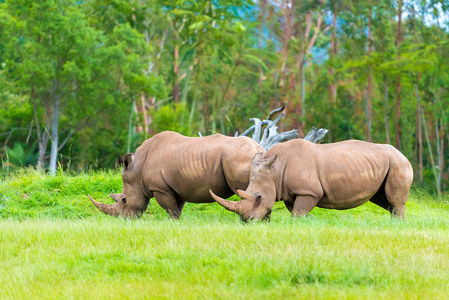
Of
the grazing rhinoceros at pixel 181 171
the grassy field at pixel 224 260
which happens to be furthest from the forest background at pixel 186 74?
the grassy field at pixel 224 260

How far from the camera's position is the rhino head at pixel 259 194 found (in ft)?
27.6

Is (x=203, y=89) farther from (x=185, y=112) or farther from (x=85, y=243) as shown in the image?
(x=85, y=243)

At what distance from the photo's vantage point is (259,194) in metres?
8.44

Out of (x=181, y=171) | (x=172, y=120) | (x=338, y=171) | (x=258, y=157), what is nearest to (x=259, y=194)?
(x=258, y=157)

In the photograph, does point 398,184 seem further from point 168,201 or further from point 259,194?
point 168,201

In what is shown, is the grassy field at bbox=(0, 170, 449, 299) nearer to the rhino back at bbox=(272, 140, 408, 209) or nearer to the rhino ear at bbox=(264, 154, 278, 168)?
the rhino back at bbox=(272, 140, 408, 209)

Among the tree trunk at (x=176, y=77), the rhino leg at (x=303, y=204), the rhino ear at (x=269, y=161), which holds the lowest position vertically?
the rhino leg at (x=303, y=204)

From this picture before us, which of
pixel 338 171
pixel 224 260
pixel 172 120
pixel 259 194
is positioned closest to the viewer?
pixel 224 260

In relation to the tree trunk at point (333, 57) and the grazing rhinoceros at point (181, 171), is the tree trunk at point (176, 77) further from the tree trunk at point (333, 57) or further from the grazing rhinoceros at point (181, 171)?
the grazing rhinoceros at point (181, 171)

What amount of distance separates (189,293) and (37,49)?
93.0ft

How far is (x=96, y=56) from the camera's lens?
32219 millimetres

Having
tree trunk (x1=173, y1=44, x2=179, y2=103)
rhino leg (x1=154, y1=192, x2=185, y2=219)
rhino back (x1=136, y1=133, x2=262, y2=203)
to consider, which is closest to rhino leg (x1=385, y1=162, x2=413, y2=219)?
rhino back (x1=136, y1=133, x2=262, y2=203)

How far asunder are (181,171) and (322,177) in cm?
203

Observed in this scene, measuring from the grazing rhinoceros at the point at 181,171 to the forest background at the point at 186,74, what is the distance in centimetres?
1607
